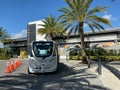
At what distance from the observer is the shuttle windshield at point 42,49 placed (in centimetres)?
2320

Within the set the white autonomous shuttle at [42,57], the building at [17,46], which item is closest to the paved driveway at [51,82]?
the white autonomous shuttle at [42,57]

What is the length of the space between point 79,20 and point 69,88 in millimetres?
22877

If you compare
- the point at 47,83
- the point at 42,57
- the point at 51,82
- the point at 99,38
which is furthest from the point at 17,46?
the point at 47,83

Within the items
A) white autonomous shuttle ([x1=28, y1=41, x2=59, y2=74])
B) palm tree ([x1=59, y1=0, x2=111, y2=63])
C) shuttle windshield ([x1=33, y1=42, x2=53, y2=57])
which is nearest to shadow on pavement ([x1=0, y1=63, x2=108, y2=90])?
white autonomous shuttle ([x1=28, y1=41, x2=59, y2=74])

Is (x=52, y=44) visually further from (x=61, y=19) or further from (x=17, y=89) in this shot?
(x=61, y=19)

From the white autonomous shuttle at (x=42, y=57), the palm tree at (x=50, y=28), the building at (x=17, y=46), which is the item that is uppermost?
the palm tree at (x=50, y=28)

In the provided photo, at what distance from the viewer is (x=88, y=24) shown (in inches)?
1485

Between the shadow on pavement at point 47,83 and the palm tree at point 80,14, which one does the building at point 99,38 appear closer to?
the palm tree at point 80,14

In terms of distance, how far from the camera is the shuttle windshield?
23.2 meters

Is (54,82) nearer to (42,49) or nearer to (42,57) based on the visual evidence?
(42,57)

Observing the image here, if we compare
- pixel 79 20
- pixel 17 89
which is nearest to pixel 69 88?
pixel 17 89

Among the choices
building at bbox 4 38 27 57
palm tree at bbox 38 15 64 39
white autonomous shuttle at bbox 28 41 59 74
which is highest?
palm tree at bbox 38 15 64 39

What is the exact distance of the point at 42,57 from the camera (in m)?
22.8

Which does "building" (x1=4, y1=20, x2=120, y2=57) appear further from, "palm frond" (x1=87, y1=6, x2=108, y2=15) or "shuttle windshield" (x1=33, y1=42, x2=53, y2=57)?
"shuttle windshield" (x1=33, y1=42, x2=53, y2=57)
